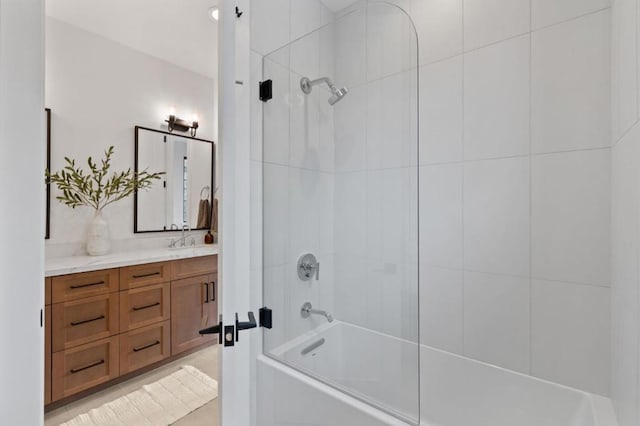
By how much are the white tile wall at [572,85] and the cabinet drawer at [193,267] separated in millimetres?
2624

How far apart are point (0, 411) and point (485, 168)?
1.86m

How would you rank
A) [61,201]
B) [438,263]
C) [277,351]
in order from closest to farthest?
[277,351] → [438,263] → [61,201]

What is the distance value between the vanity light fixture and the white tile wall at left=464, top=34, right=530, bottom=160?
9.04ft

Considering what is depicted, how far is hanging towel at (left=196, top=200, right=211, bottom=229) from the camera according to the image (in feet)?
10.9

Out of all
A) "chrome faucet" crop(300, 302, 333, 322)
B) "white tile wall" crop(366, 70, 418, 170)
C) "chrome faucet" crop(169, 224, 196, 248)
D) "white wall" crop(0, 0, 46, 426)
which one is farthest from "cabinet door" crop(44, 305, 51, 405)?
"white tile wall" crop(366, 70, 418, 170)

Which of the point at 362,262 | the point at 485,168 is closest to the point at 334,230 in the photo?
the point at 362,262

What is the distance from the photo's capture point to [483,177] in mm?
1394

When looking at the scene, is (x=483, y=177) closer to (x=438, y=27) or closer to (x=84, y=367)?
(x=438, y=27)

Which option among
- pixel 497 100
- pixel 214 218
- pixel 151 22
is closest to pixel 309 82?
pixel 497 100

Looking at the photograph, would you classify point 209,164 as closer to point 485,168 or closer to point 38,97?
point 38,97

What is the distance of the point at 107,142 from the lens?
2.62 meters

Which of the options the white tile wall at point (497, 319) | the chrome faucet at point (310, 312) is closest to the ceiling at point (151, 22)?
the chrome faucet at point (310, 312)

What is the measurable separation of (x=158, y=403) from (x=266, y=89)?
7.09 ft

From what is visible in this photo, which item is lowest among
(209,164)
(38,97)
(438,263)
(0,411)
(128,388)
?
(128,388)
